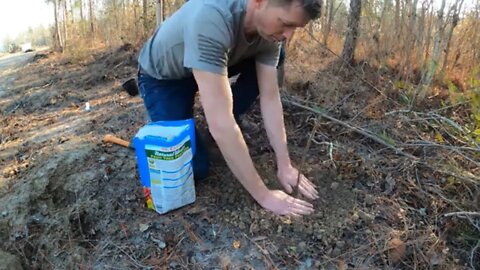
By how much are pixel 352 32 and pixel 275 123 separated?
77.5 inches

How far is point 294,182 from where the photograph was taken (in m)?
1.90

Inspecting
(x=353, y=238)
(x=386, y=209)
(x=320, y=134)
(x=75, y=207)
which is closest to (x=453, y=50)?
(x=320, y=134)

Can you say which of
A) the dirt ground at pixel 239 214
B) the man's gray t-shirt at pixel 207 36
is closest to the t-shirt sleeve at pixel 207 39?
the man's gray t-shirt at pixel 207 36

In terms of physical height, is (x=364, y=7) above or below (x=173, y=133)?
above

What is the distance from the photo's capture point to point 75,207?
1961 millimetres

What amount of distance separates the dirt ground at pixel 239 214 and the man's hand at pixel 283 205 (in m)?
0.04

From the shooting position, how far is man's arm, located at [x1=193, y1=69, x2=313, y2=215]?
1463 mm

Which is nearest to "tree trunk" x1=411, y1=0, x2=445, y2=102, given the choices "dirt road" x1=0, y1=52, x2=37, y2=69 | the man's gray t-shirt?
the man's gray t-shirt

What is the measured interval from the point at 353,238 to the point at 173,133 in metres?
0.85

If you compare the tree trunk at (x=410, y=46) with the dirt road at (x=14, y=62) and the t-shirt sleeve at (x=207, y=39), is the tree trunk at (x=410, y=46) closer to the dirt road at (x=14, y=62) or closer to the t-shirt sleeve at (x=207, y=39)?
the t-shirt sleeve at (x=207, y=39)

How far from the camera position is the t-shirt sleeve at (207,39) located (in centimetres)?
144

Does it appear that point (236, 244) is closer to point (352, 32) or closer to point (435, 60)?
point (435, 60)

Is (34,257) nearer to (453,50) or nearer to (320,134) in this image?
(320,134)

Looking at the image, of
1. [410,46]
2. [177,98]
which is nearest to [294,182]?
[177,98]
